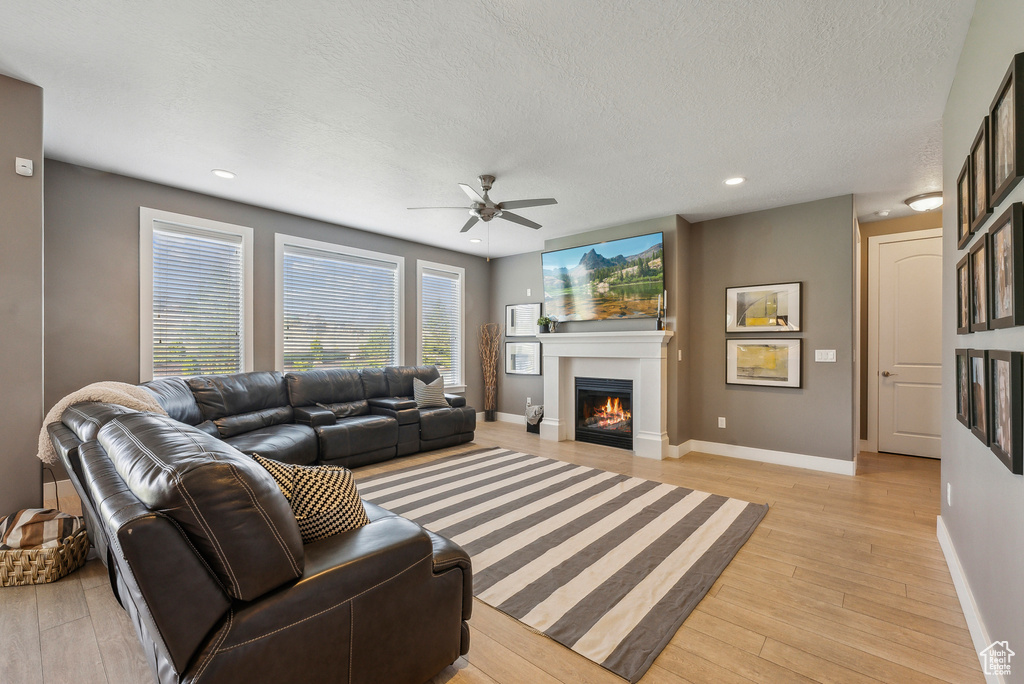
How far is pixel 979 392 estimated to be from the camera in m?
1.74

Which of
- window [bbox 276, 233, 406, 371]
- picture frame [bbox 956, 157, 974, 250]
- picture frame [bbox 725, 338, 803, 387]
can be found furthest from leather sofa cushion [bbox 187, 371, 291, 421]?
picture frame [bbox 956, 157, 974, 250]

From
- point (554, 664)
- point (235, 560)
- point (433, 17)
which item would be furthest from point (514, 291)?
point (235, 560)

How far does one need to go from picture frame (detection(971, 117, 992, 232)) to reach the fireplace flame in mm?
3821

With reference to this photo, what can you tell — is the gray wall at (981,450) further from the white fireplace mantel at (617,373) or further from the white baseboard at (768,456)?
the white fireplace mantel at (617,373)

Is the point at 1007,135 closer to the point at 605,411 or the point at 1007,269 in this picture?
the point at 1007,269

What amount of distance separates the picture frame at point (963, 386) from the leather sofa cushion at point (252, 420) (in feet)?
15.9

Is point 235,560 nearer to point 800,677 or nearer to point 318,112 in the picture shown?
point 800,677

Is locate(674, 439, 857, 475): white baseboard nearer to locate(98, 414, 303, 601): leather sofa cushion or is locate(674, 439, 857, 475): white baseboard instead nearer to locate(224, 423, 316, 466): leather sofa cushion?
locate(224, 423, 316, 466): leather sofa cushion

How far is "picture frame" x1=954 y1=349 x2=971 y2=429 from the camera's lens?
1.91m

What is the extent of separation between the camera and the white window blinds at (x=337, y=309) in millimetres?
5059

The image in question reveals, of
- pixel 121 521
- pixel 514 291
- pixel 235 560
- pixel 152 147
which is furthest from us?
pixel 514 291

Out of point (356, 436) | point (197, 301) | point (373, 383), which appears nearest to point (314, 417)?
point (356, 436)

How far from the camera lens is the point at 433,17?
2006mm

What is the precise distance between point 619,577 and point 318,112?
326cm
